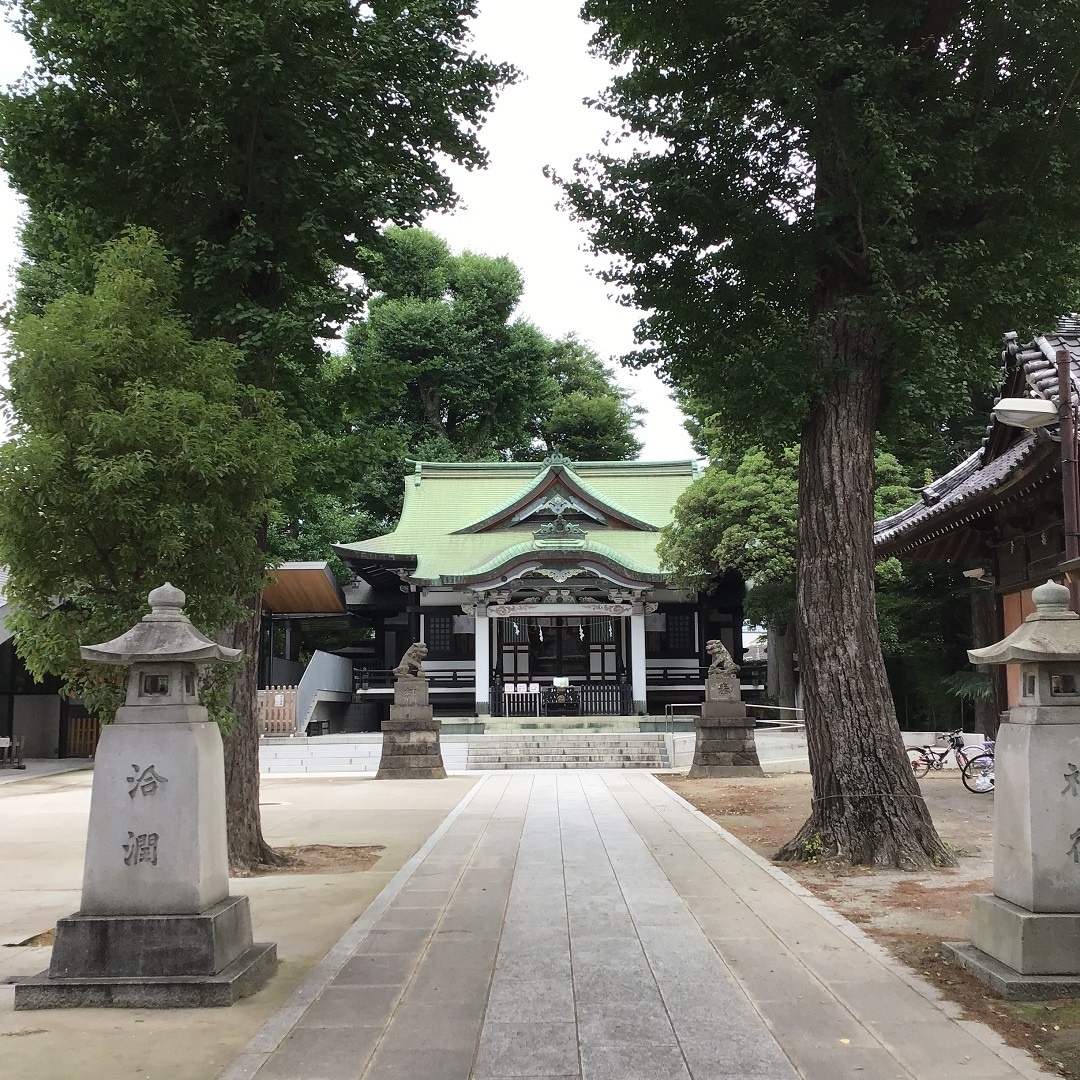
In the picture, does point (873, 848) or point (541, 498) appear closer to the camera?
point (873, 848)

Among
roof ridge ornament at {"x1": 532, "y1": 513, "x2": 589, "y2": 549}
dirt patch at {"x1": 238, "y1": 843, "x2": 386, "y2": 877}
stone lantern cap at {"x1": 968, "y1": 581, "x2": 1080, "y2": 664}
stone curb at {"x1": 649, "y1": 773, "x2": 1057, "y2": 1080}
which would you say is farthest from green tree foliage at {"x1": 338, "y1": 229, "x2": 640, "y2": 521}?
stone lantern cap at {"x1": 968, "y1": 581, "x2": 1080, "y2": 664}

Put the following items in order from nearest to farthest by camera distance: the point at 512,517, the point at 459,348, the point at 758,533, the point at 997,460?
the point at 997,460
the point at 758,533
the point at 512,517
the point at 459,348

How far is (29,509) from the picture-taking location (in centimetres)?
562

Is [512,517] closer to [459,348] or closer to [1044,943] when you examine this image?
[459,348]

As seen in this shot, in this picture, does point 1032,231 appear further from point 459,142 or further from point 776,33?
point 459,142

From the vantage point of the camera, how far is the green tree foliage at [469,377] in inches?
1487

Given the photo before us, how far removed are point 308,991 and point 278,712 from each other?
18.9 m

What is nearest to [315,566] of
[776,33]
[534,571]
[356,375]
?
[534,571]

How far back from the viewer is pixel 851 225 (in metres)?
8.80

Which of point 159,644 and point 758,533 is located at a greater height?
point 758,533

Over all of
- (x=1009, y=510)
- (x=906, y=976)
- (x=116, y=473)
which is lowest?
(x=906, y=976)

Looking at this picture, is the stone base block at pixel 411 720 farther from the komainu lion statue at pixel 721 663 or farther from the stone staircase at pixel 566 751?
the komainu lion statue at pixel 721 663

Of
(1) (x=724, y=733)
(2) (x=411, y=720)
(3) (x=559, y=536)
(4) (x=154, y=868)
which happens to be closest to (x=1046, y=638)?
(4) (x=154, y=868)

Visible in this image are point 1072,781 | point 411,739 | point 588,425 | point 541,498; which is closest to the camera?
point 1072,781
